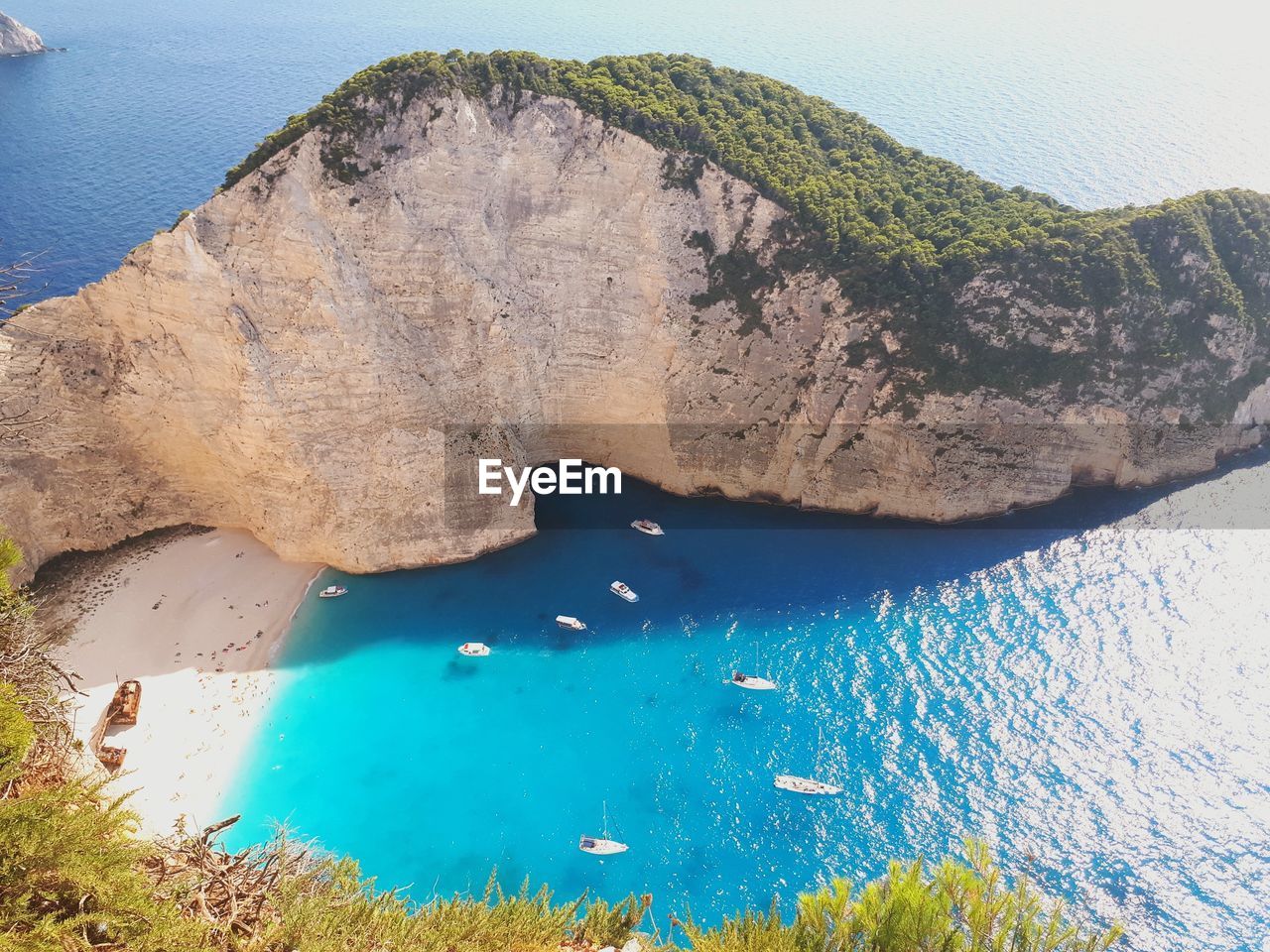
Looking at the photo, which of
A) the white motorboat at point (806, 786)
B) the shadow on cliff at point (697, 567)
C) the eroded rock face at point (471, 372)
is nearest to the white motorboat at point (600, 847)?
the white motorboat at point (806, 786)

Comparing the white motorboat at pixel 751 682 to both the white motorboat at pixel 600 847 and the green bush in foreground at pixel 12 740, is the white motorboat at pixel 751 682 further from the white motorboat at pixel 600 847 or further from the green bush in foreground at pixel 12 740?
the green bush in foreground at pixel 12 740

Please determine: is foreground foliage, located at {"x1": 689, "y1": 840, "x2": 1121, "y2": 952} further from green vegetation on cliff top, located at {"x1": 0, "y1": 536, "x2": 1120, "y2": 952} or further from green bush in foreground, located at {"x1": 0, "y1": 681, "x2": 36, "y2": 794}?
green bush in foreground, located at {"x1": 0, "y1": 681, "x2": 36, "y2": 794}

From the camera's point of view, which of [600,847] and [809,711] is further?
[809,711]

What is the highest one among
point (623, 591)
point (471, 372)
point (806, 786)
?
point (471, 372)

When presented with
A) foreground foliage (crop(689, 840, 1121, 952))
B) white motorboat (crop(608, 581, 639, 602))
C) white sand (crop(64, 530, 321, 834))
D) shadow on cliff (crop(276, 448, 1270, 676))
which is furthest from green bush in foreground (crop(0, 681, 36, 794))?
white motorboat (crop(608, 581, 639, 602))

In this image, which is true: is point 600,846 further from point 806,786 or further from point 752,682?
point 752,682

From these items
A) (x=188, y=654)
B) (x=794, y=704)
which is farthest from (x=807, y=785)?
(x=188, y=654)

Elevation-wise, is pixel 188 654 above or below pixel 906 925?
below

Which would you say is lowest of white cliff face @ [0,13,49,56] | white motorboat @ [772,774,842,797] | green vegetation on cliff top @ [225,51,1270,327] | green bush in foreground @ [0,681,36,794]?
white motorboat @ [772,774,842,797]
